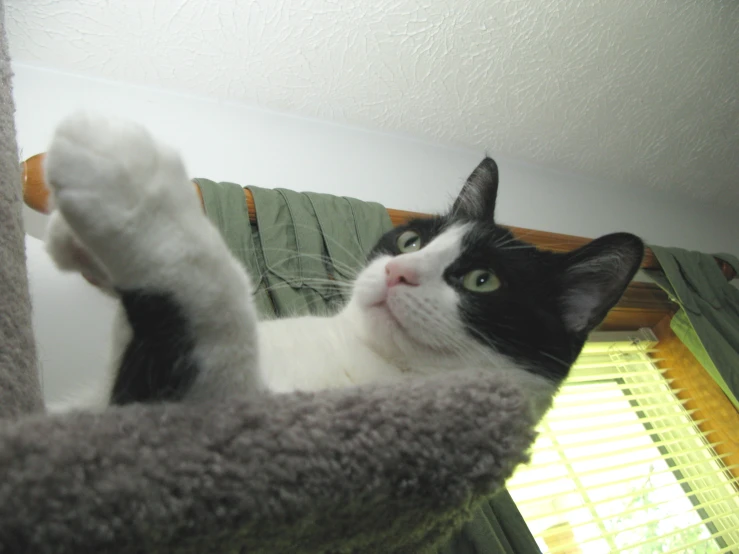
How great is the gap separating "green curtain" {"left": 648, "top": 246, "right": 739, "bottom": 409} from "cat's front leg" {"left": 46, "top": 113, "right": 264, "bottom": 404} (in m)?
1.75

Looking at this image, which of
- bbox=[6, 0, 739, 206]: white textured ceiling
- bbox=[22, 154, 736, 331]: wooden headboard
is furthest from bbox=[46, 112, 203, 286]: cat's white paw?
bbox=[22, 154, 736, 331]: wooden headboard

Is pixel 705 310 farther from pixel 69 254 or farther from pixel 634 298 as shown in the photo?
pixel 69 254

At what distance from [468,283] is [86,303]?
0.79 meters

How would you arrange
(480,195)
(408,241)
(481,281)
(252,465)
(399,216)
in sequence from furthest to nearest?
(399,216), (480,195), (408,241), (481,281), (252,465)

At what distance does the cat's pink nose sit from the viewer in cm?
65

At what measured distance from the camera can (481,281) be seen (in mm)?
708

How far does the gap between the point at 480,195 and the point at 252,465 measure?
2.66 feet

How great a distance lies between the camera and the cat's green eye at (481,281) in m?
0.70

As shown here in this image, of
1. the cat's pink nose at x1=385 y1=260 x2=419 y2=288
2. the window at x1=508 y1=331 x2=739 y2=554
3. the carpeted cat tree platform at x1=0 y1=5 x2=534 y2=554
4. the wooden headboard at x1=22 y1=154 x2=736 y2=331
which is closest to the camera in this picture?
the carpeted cat tree platform at x1=0 y1=5 x2=534 y2=554

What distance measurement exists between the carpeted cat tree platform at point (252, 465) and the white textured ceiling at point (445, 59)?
1.04m

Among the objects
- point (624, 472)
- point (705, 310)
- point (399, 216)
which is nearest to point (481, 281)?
point (399, 216)

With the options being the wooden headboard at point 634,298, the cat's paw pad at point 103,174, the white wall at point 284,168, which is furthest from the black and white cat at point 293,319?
the wooden headboard at point 634,298

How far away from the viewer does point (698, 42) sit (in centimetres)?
148

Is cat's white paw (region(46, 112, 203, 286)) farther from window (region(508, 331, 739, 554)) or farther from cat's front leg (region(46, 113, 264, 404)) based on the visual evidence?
window (region(508, 331, 739, 554))
